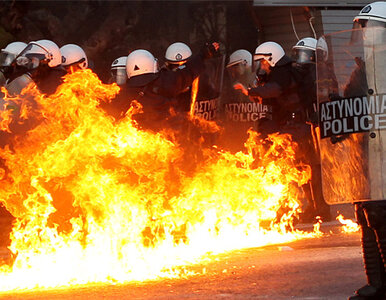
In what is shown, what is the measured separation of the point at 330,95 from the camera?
6.18 meters

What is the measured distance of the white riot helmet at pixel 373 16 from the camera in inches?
251

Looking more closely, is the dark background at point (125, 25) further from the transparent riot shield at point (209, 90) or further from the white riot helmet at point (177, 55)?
the white riot helmet at point (177, 55)

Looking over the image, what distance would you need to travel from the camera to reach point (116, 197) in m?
8.95

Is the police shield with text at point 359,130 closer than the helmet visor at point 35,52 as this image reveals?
Yes

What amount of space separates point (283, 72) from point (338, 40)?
590 cm

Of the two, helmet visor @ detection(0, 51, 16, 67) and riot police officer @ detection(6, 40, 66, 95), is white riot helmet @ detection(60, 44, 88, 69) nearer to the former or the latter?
helmet visor @ detection(0, 51, 16, 67)

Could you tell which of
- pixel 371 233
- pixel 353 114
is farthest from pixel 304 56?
pixel 353 114

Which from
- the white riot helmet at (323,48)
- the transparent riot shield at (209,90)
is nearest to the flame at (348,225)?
the transparent riot shield at (209,90)

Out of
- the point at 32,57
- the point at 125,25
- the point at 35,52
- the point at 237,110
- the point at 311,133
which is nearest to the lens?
the point at 32,57

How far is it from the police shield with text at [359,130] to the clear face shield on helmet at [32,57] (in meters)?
5.08

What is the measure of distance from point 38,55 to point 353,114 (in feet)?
18.7

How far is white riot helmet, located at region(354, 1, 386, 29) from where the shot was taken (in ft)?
21.0

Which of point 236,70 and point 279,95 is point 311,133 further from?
point 236,70

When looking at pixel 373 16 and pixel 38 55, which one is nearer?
pixel 373 16
